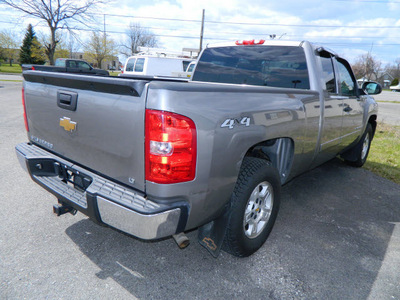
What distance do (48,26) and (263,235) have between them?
101ft

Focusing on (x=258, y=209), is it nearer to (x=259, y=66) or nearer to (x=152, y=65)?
(x=259, y=66)

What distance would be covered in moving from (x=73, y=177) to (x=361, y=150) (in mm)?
5149

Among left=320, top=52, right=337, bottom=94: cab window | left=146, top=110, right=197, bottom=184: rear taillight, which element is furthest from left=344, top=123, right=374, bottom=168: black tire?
left=146, top=110, right=197, bottom=184: rear taillight

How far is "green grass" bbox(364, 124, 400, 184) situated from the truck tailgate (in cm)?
506

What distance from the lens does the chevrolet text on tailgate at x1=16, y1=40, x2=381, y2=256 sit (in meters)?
1.83

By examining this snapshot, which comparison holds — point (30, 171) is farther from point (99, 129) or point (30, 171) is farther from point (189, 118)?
point (189, 118)

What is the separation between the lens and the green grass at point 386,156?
5570 mm

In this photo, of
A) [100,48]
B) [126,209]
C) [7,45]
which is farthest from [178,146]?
[7,45]

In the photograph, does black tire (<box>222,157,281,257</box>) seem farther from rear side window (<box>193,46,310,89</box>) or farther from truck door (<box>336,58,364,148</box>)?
truck door (<box>336,58,364,148</box>)

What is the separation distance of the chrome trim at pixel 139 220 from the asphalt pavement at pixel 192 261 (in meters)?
0.65

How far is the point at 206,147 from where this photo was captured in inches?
75.4

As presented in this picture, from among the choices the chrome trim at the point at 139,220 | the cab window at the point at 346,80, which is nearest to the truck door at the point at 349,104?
the cab window at the point at 346,80

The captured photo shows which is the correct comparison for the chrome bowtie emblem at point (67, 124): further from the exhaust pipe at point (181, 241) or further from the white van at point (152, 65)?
the white van at point (152, 65)

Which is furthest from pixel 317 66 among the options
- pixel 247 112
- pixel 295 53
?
pixel 247 112
